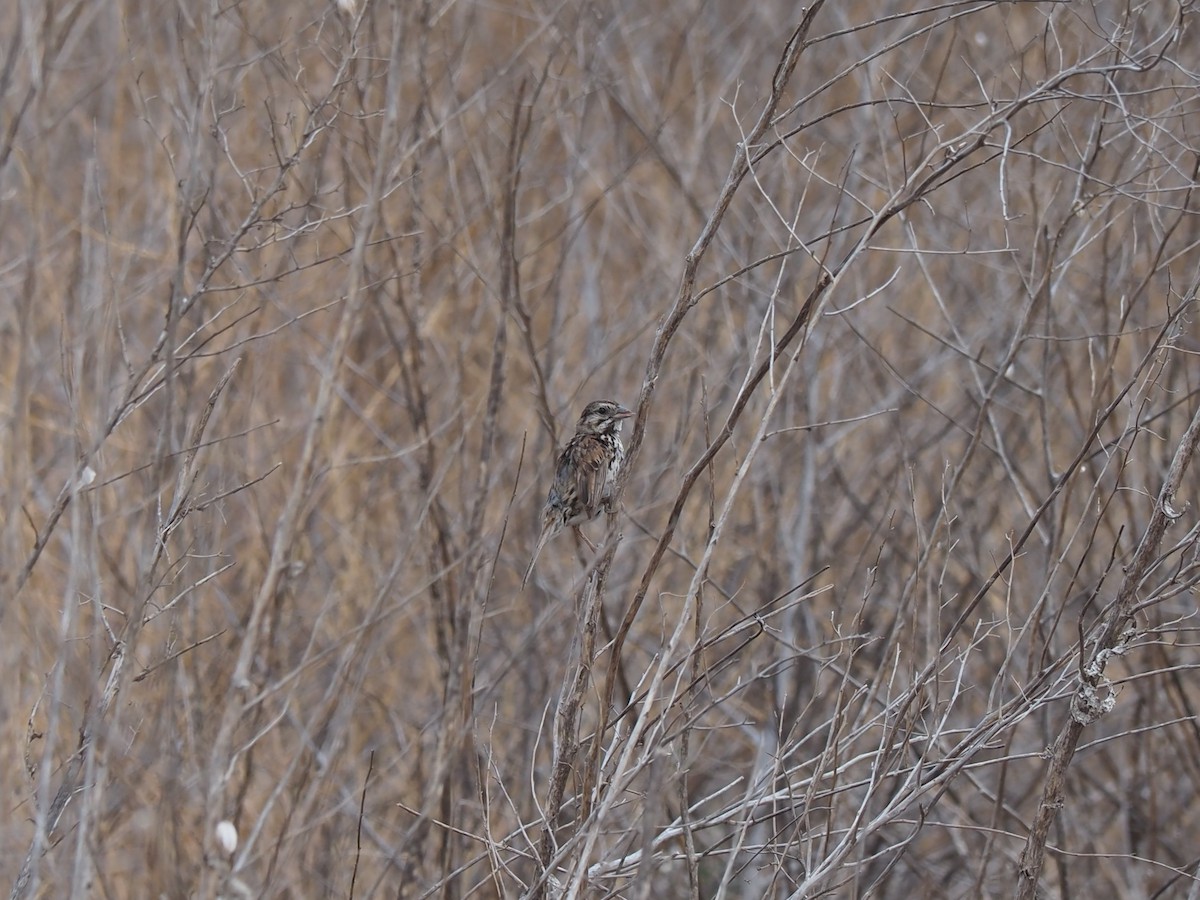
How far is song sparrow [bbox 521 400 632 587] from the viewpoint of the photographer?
463 cm

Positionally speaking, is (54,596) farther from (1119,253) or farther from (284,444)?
(1119,253)

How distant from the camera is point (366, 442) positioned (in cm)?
813

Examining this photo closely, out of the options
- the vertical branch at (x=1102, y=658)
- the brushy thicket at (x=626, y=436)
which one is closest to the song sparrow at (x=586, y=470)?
the brushy thicket at (x=626, y=436)

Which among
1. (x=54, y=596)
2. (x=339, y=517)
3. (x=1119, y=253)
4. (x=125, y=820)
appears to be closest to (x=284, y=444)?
(x=339, y=517)

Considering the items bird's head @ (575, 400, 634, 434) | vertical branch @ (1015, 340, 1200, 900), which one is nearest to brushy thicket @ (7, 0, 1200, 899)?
vertical branch @ (1015, 340, 1200, 900)

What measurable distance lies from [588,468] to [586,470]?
15 mm

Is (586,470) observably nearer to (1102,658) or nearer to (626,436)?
(626,436)

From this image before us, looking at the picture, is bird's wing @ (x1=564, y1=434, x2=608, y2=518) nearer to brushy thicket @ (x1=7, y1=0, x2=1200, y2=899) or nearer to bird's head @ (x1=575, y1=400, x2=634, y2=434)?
bird's head @ (x1=575, y1=400, x2=634, y2=434)

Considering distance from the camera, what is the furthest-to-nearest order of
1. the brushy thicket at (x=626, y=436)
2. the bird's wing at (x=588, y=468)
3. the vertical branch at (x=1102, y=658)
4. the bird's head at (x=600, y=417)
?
the bird's head at (x=600, y=417)
the bird's wing at (x=588, y=468)
the brushy thicket at (x=626, y=436)
the vertical branch at (x=1102, y=658)

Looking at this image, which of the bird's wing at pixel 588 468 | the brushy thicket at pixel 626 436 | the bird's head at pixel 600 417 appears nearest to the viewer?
the brushy thicket at pixel 626 436

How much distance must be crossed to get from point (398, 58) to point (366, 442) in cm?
570

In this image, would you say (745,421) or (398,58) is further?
(745,421)

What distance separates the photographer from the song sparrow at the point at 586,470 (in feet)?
15.2

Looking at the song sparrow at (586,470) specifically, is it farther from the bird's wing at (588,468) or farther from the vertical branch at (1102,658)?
the vertical branch at (1102,658)
